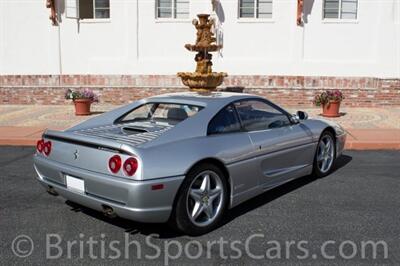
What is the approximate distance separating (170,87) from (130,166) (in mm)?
10608

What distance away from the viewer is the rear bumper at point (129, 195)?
3.80 metres

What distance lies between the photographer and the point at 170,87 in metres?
14.3

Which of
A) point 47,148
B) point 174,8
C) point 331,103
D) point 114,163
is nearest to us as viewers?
point 114,163

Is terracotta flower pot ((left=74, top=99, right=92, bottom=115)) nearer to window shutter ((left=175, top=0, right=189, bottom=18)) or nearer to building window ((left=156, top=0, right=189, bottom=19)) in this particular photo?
building window ((left=156, top=0, right=189, bottom=19))

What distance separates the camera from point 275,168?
5.17 meters

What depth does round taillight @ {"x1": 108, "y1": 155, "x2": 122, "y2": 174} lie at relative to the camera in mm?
3900

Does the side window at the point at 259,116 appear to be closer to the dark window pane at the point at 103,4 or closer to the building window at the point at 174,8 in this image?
the building window at the point at 174,8

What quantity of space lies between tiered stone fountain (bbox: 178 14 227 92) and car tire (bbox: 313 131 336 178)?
21.2 ft

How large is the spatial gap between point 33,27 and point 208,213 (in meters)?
13.7

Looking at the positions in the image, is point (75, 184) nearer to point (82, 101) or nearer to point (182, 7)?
point (82, 101)

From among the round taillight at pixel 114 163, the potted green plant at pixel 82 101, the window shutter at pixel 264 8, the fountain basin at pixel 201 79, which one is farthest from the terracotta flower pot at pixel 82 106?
the round taillight at pixel 114 163

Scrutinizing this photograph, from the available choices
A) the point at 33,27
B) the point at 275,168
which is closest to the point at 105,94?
the point at 33,27

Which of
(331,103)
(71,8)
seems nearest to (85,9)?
(71,8)

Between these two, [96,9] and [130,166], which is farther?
[96,9]
